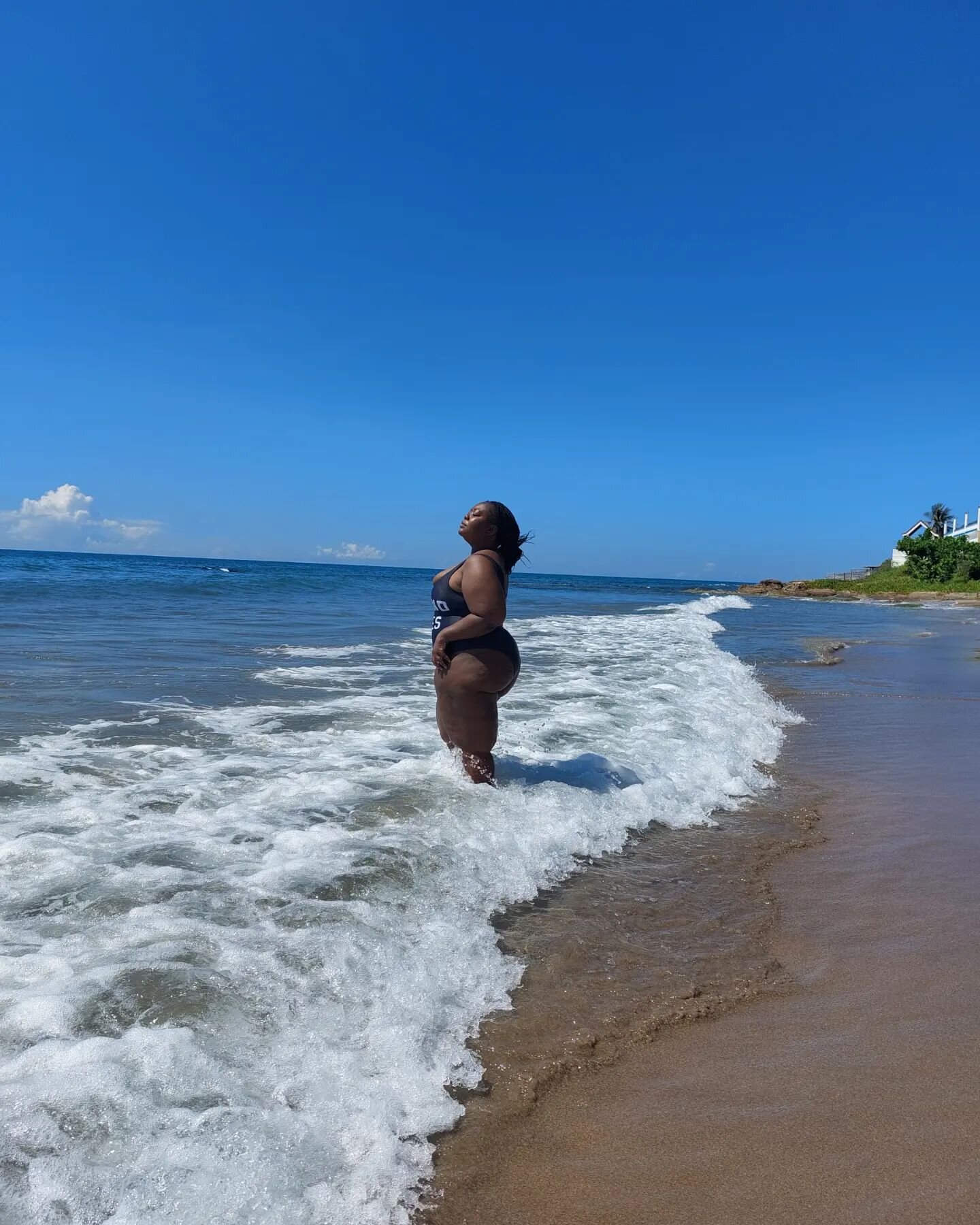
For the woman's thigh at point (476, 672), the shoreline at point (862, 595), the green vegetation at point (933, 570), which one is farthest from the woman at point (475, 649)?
the green vegetation at point (933, 570)

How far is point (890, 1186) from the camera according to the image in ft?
5.96

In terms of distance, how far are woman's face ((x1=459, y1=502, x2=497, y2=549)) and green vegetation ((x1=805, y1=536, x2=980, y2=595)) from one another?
58550mm

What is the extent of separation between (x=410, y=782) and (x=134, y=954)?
2.35m

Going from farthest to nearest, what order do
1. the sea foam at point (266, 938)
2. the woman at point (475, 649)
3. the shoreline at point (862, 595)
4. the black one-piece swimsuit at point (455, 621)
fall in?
the shoreline at point (862, 595) → the black one-piece swimsuit at point (455, 621) → the woman at point (475, 649) → the sea foam at point (266, 938)

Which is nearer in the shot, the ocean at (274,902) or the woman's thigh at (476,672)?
the ocean at (274,902)

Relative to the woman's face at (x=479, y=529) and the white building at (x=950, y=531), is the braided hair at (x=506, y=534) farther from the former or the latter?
the white building at (x=950, y=531)

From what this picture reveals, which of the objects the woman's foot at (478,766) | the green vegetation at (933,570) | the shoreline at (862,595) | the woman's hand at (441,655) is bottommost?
the woman's foot at (478,766)

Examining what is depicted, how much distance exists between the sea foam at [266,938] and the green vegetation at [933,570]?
58.5 m

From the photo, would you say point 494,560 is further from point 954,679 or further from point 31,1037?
point 954,679

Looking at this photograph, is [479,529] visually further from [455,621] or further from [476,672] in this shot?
[476,672]

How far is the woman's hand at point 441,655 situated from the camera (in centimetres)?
470

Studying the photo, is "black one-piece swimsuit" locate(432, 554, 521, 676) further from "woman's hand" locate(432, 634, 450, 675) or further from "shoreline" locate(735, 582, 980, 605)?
"shoreline" locate(735, 582, 980, 605)

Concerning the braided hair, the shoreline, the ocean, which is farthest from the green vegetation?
the braided hair

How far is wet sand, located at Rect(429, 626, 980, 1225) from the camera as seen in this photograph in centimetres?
179
